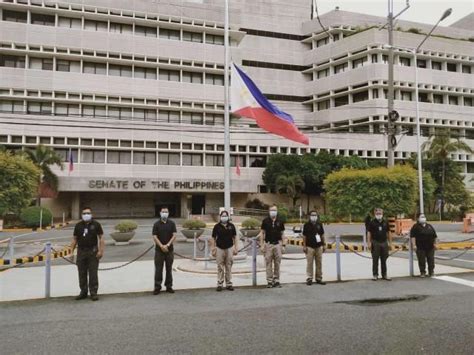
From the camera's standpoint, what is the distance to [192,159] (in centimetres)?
4575

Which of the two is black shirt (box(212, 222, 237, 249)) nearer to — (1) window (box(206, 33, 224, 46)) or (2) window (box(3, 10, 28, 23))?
→ (1) window (box(206, 33, 224, 46))

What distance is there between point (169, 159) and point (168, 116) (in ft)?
18.7

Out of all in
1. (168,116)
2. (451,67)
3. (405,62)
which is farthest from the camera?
(451,67)

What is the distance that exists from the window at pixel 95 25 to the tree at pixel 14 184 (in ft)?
99.1

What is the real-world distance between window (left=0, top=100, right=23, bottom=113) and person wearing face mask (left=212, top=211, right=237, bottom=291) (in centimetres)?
4022

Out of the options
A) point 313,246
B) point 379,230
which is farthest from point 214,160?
point 313,246

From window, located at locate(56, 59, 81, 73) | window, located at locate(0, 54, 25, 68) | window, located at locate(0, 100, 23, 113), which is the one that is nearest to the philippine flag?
window, located at locate(56, 59, 81, 73)

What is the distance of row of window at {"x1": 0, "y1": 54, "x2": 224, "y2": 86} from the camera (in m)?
43.6

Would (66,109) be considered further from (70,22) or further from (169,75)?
(169,75)

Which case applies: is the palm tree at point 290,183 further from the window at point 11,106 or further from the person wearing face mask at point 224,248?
the person wearing face mask at point 224,248

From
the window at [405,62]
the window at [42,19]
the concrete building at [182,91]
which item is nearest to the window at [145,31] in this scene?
the concrete building at [182,91]

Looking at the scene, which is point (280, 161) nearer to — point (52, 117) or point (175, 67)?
point (175, 67)

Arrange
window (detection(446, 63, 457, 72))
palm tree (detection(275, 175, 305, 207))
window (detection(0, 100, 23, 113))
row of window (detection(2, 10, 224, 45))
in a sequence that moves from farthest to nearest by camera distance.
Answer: window (detection(446, 63, 457, 72)) → row of window (detection(2, 10, 224, 45)) → window (detection(0, 100, 23, 113)) → palm tree (detection(275, 175, 305, 207))

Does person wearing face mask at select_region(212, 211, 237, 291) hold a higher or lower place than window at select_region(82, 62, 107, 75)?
lower
